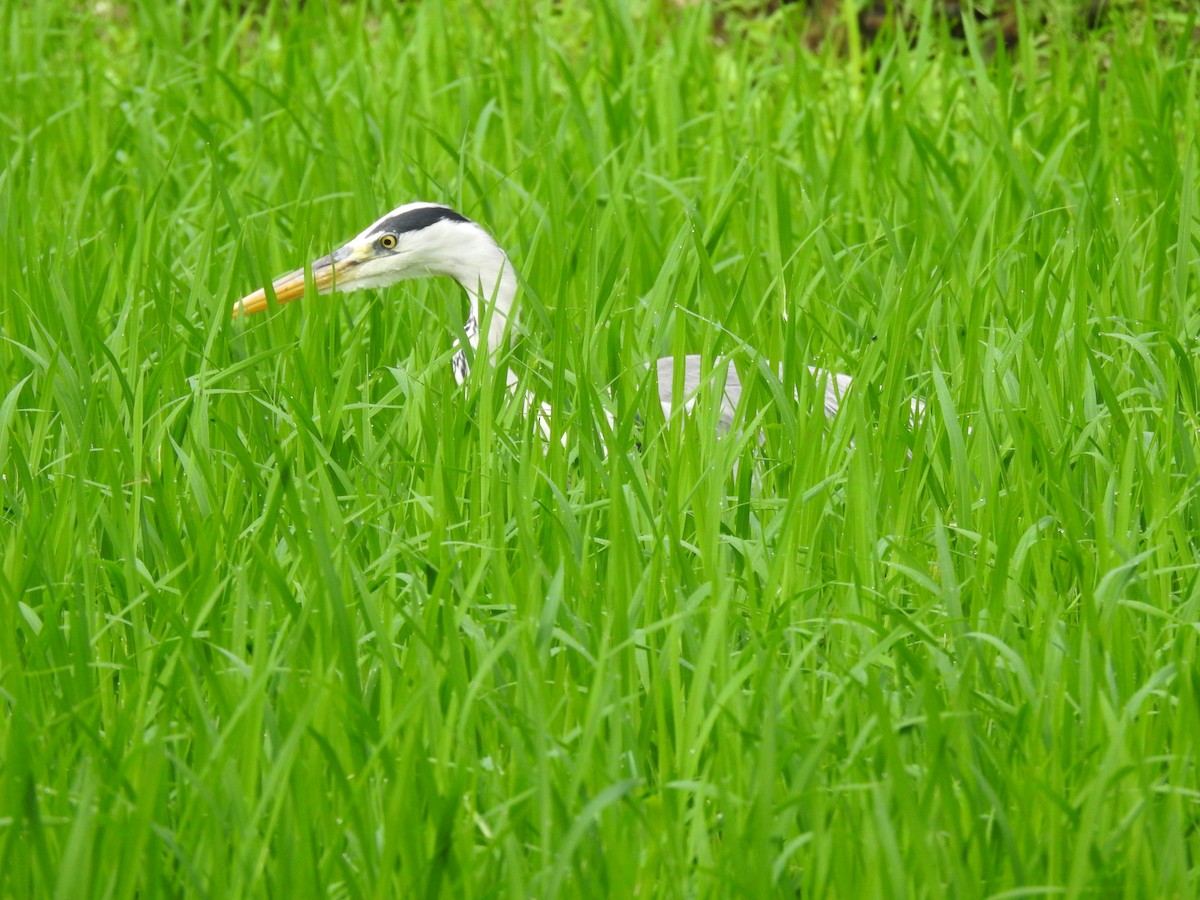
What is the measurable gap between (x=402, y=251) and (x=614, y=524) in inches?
56.4

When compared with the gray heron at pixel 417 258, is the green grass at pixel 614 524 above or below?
below

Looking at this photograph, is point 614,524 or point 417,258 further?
point 417,258

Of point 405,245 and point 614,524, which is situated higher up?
point 405,245

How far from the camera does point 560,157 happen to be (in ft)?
14.1

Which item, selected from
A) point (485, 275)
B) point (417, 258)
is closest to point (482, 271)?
point (485, 275)

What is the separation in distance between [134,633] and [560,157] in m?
2.22

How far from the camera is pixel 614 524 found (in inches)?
92.1

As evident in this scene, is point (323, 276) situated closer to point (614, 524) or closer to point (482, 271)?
point (482, 271)

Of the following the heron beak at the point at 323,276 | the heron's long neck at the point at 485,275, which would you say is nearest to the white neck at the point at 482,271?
the heron's long neck at the point at 485,275

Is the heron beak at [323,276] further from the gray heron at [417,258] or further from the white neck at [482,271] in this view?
the white neck at [482,271]

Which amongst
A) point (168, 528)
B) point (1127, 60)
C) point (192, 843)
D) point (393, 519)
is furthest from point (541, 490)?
point (1127, 60)

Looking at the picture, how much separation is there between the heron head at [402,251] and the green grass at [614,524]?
86 millimetres

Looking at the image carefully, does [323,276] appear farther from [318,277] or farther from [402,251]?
[402,251]

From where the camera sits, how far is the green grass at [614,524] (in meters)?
1.91
